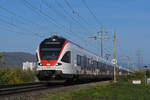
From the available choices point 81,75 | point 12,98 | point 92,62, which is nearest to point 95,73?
point 92,62

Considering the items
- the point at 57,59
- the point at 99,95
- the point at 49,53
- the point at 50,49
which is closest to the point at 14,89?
the point at 57,59

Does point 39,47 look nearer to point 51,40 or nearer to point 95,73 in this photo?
point 51,40

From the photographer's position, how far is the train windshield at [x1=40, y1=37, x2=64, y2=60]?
916 inches

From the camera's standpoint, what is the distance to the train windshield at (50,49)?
76.3 feet

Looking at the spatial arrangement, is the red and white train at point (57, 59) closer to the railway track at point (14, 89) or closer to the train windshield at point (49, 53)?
the train windshield at point (49, 53)

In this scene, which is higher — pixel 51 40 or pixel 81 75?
pixel 51 40

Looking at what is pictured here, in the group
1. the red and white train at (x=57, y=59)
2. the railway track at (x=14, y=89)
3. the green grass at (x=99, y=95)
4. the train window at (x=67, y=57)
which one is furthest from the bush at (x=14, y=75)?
the green grass at (x=99, y=95)

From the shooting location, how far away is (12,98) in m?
13.9

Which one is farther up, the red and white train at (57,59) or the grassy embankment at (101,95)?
the red and white train at (57,59)

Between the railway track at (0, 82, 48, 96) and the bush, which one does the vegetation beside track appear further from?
the railway track at (0, 82, 48, 96)

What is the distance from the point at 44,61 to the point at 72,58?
2927mm

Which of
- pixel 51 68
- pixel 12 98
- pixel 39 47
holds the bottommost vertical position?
pixel 12 98

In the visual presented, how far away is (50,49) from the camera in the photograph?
23.7 meters

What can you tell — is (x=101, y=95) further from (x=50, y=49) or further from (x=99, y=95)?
(x=50, y=49)
